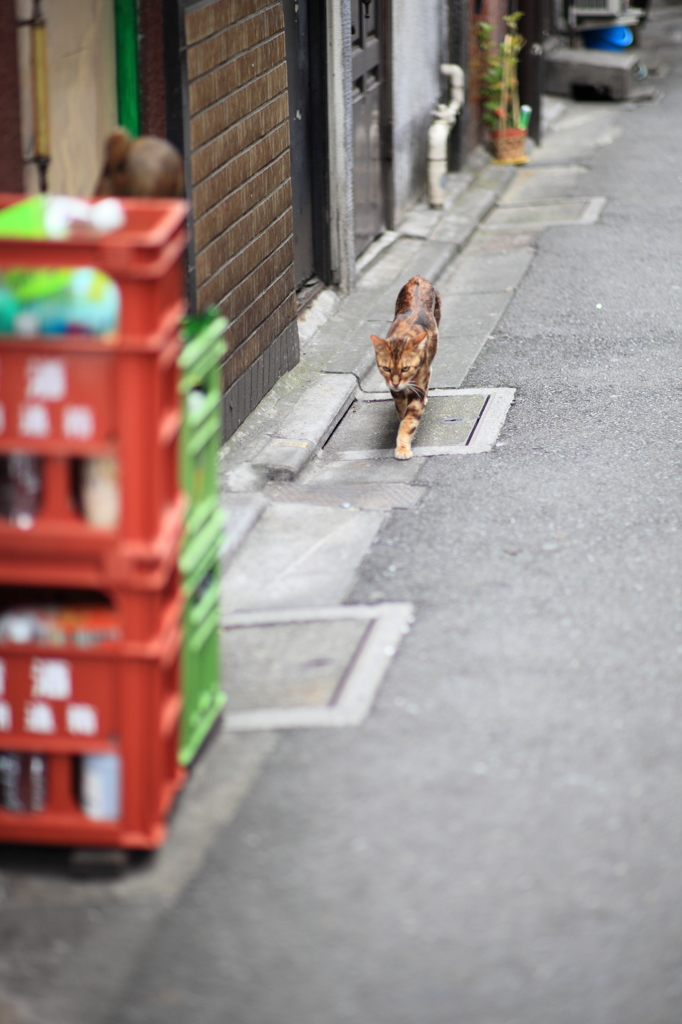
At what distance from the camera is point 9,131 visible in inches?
212

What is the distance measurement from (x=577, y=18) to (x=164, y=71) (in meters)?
16.4

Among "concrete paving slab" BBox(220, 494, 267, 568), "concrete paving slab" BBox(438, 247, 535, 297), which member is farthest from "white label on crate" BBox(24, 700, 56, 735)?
"concrete paving slab" BBox(438, 247, 535, 297)

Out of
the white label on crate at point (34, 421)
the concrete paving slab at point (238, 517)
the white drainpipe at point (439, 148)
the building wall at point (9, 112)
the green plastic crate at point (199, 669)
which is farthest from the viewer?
the white drainpipe at point (439, 148)

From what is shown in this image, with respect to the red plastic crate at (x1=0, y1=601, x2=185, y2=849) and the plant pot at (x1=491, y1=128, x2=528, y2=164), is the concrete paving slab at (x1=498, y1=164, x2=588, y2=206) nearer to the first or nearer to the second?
the plant pot at (x1=491, y1=128, x2=528, y2=164)

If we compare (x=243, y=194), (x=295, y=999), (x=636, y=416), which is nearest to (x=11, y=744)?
(x=295, y=999)

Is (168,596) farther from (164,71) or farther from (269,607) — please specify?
(164,71)

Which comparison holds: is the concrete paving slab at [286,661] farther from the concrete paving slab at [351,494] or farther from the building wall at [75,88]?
the building wall at [75,88]

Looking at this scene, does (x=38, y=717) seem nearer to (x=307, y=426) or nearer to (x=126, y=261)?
(x=126, y=261)

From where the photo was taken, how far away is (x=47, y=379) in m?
3.52

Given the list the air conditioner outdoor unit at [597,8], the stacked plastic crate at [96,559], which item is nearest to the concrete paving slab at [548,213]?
the air conditioner outdoor unit at [597,8]

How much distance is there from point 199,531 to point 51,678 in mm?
729

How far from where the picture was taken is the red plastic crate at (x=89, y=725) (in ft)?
12.3

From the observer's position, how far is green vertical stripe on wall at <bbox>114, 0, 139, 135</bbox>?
20.7 ft

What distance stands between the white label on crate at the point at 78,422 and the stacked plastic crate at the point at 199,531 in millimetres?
393
